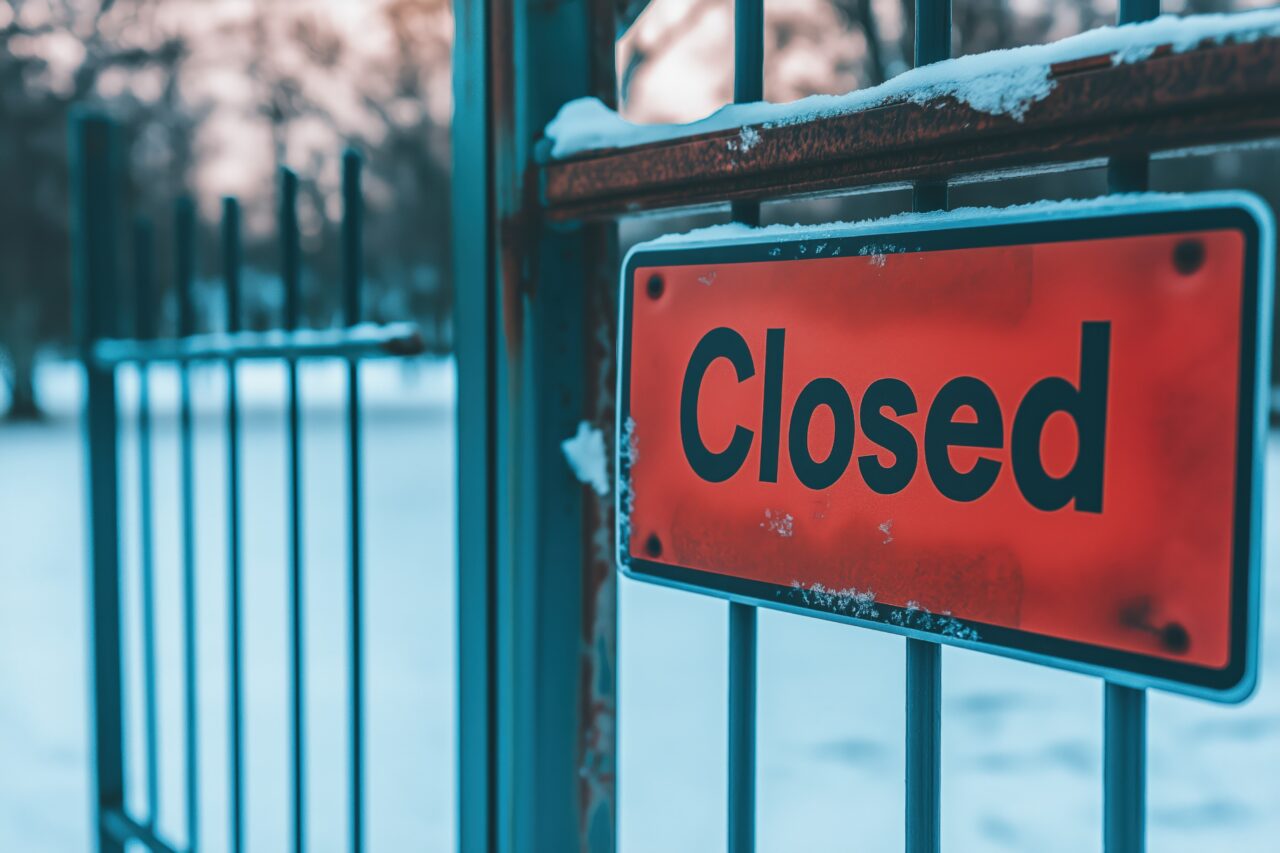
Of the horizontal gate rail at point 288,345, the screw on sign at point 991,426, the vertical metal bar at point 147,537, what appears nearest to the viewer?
the screw on sign at point 991,426

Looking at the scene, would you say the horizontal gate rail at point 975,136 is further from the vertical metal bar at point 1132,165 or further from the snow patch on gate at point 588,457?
the snow patch on gate at point 588,457

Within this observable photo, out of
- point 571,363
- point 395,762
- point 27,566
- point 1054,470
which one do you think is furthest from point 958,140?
point 27,566

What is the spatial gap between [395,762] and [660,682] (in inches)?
42.4

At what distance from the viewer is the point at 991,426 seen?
2.03 ft

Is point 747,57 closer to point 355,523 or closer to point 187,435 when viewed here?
point 355,523

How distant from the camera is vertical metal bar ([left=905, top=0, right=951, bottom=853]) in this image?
2.23 ft

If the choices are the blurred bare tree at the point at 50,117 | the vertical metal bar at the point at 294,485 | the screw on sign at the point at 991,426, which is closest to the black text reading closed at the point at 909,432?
the screw on sign at the point at 991,426

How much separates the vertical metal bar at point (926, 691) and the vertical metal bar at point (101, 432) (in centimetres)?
166

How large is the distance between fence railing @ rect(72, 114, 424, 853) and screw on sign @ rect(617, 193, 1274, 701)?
0.51 metres

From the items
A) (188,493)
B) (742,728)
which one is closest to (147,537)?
(188,493)

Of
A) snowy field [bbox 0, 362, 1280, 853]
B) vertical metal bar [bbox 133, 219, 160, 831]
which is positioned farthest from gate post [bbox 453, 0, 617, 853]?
snowy field [bbox 0, 362, 1280, 853]

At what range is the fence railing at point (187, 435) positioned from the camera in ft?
4.01

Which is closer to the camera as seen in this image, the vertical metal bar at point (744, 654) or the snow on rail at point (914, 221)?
the snow on rail at point (914, 221)

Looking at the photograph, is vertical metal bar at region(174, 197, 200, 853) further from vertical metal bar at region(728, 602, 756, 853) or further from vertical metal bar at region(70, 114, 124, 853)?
vertical metal bar at region(728, 602, 756, 853)
